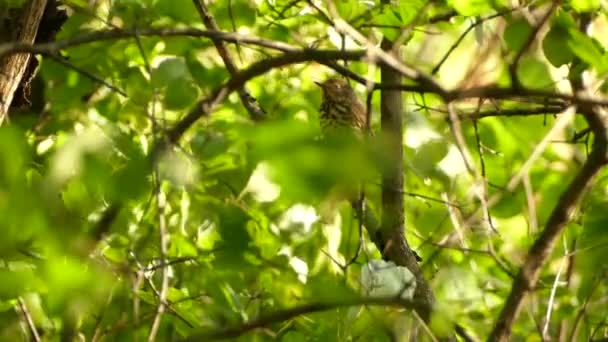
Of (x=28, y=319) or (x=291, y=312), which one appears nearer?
(x=291, y=312)

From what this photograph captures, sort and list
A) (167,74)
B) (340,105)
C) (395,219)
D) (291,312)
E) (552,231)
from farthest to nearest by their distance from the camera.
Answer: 1. (340,105)
2. (395,219)
3. (552,231)
4. (167,74)
5. (291,312)

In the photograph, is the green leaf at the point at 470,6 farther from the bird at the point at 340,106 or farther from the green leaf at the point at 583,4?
the bird at the point at 340,106

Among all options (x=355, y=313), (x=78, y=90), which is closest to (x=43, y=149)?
(x=78, y=90)

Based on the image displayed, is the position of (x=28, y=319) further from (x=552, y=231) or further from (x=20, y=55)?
(x=552, y=231)

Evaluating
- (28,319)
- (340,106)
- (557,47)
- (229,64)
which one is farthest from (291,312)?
(340,106)

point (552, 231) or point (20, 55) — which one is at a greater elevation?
point (20, 55)

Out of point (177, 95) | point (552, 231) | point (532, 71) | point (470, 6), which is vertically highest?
point (470, 6)

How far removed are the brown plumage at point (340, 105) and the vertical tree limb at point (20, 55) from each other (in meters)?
0.82

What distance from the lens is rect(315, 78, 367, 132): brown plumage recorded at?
2.96 m

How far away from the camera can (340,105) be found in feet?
10.00

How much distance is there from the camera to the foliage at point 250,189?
1652mm

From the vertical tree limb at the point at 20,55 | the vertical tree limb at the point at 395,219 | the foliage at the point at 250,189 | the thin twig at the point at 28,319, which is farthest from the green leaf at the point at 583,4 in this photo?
the thin twig at the point at 28,319

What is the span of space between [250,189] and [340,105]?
91cm

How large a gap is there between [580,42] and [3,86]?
1223 millimetres
